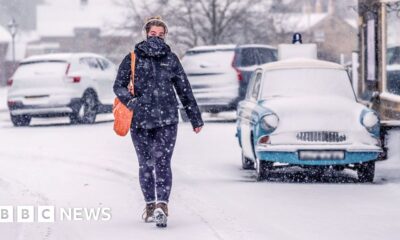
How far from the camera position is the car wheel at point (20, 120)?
75.7 feet

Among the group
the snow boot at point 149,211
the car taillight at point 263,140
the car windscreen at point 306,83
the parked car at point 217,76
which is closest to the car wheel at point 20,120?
the parked car at point 217,76

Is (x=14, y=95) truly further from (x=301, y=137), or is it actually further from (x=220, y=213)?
(x=220, y=213)

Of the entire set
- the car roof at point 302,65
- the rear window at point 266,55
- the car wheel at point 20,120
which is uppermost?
the car roof at point 302,65

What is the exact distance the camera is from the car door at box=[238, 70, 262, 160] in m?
12.9

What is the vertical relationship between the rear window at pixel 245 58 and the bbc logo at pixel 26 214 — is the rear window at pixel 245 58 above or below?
above

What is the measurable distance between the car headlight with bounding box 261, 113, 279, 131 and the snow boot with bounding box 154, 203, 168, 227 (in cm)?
359

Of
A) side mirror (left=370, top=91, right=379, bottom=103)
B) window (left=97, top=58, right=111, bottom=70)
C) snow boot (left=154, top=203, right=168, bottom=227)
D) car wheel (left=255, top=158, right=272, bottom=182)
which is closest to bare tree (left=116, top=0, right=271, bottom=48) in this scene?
window (left=97, top=58, right=111, bottom=70)

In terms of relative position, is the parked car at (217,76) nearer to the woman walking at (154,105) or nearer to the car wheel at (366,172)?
the car wheel at (366,172)

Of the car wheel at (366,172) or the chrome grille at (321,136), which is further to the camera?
the car wheel at (366,172)

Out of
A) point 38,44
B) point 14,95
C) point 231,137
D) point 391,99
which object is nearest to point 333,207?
point 391,99

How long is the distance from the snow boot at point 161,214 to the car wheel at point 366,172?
4.24 m

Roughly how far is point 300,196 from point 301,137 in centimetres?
122

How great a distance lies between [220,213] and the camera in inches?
373

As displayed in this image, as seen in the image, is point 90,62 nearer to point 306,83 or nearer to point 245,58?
point 245,58
